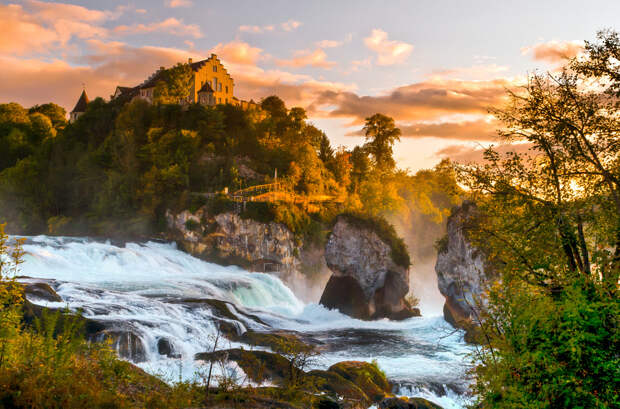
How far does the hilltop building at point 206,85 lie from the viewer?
6312 centimetres

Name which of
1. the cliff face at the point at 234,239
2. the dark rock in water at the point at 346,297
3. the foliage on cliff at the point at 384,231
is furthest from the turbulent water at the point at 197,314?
the foliage on cliff at the point at 384,231

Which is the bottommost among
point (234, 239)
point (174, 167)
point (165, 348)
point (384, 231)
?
point (165, 348)

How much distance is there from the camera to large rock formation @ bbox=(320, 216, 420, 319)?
3309 cm

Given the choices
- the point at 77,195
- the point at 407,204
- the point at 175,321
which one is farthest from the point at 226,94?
the point at 175,321

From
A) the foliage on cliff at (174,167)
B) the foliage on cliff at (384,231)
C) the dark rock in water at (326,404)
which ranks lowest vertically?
the dark rock in water at (326,404)

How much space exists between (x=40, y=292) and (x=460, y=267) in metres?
21.0

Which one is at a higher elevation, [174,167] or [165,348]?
[174,167]

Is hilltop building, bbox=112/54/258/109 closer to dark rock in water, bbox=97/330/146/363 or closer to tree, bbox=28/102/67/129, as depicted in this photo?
tree, bbox=28/102/67/129

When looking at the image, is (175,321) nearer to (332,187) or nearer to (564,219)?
(564,219)

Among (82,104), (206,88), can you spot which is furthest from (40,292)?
(82,104)

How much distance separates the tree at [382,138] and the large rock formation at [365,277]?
29.9 metres

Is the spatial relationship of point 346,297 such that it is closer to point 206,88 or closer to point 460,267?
point 460,267

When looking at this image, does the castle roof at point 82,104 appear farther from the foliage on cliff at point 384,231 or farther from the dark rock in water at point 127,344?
the dark rock in water at point 127,344

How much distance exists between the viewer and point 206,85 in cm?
6347
